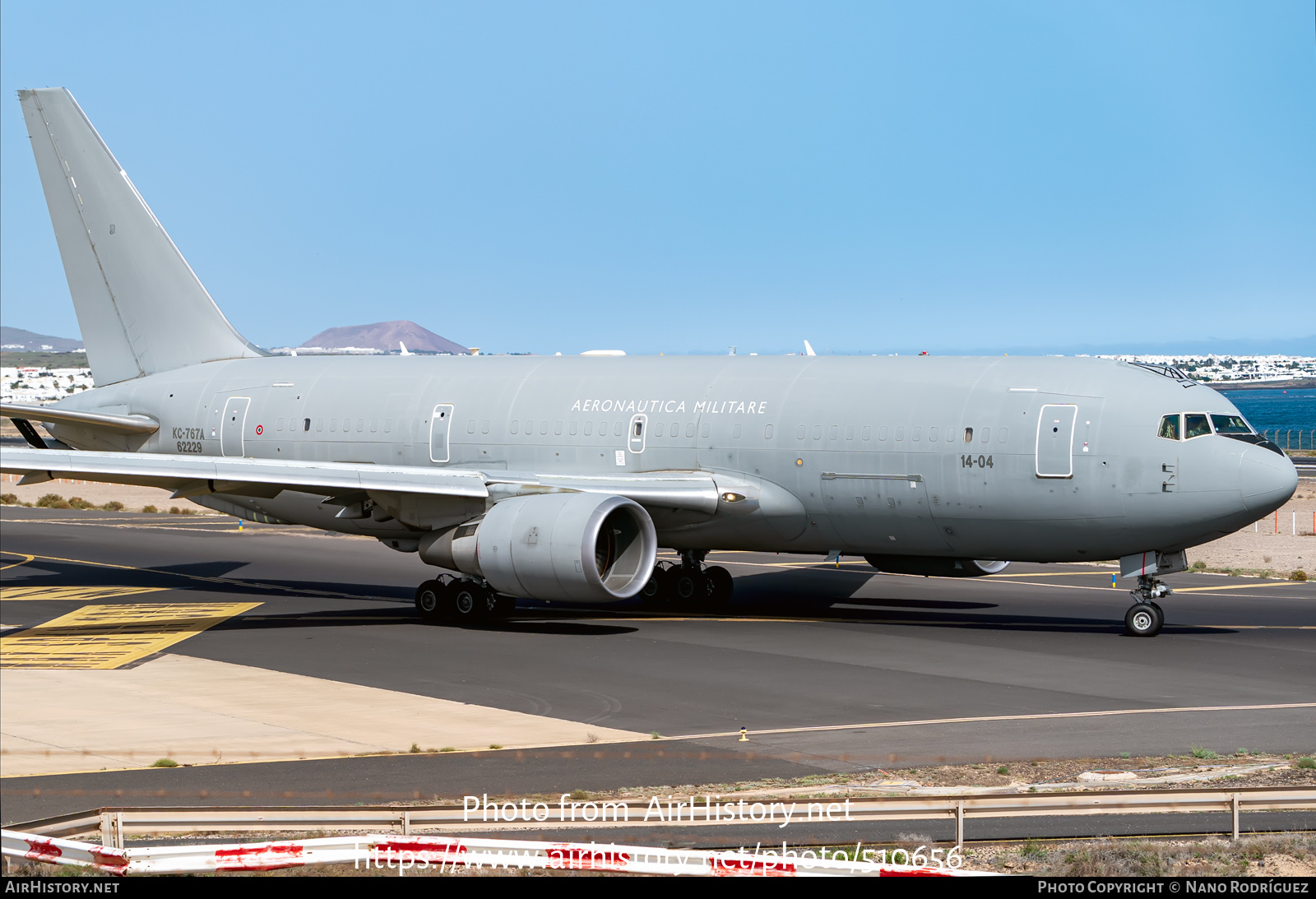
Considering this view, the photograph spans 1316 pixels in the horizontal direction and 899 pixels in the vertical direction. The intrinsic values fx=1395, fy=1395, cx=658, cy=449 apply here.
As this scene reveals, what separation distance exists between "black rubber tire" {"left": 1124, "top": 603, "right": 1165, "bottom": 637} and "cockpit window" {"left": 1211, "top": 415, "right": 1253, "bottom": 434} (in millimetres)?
3552

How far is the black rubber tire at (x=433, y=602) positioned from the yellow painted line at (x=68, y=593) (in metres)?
7.81

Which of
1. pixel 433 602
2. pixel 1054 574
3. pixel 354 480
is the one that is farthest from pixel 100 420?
pixel 1054 574

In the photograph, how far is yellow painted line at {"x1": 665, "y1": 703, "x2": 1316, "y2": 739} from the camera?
18359mm

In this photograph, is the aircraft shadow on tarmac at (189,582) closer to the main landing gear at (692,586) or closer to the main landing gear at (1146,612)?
the main landing gear at (692,586)

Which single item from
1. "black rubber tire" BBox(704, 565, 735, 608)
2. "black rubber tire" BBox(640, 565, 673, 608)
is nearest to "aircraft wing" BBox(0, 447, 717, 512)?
"black rubber tire" BBox(704, 565, 735, 608)

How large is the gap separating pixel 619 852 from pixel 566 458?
21391 millimetres

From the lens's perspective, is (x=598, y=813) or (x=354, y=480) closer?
(x=598, y=813)

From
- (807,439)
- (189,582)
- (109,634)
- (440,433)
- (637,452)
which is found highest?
(440,433)

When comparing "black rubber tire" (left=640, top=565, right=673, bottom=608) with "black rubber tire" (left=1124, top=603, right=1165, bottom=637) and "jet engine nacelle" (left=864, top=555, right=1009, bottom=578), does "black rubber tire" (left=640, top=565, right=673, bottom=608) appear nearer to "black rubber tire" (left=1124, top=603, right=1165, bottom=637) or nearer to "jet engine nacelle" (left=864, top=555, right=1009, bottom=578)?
"jet engine nacelle" (left=864, top=555, right=1009, bottom=578)

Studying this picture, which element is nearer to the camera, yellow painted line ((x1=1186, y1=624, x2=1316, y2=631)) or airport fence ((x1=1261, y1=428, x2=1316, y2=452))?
yellow painted line ((x1=1186, y1=624, x2=1316, y2=631))

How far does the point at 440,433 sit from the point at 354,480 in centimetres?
440

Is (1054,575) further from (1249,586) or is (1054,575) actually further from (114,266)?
(114,266)

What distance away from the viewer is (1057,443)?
26062mm
